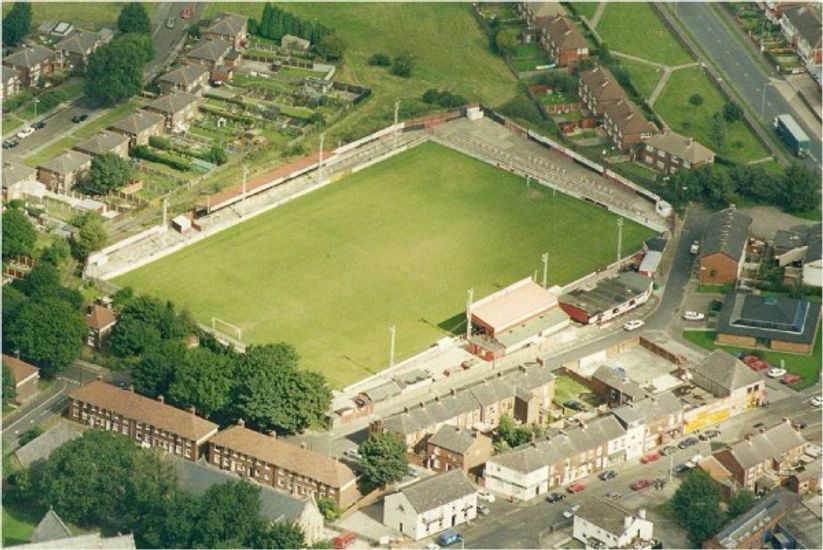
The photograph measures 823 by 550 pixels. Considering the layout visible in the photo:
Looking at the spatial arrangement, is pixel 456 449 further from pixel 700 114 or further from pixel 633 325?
pixel 700 114

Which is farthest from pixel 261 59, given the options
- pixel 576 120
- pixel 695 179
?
pixel 695 179

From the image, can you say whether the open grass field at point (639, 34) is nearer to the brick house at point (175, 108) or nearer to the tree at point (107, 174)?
the brick house at point (175, 108)

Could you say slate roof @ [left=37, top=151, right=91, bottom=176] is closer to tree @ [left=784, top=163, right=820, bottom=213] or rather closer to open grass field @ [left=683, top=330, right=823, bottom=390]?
open grass field @ [left=683, top=330, right=823, bottom=390]

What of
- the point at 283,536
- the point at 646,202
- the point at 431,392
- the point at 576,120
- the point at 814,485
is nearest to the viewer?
the point at 283,536

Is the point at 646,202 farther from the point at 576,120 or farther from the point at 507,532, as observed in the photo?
the point at 507,532

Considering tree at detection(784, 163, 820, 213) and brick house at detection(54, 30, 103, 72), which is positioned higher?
tree at detection(784, 163, 820, 213)

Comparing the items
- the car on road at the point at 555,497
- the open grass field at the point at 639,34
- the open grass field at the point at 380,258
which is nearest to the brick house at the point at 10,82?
the open grass field at the point at 380,258

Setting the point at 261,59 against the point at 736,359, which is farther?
the point at 261,59

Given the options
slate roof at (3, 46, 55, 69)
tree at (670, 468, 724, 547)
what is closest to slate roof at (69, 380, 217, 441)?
tree at (670, 468, 724, 547)
